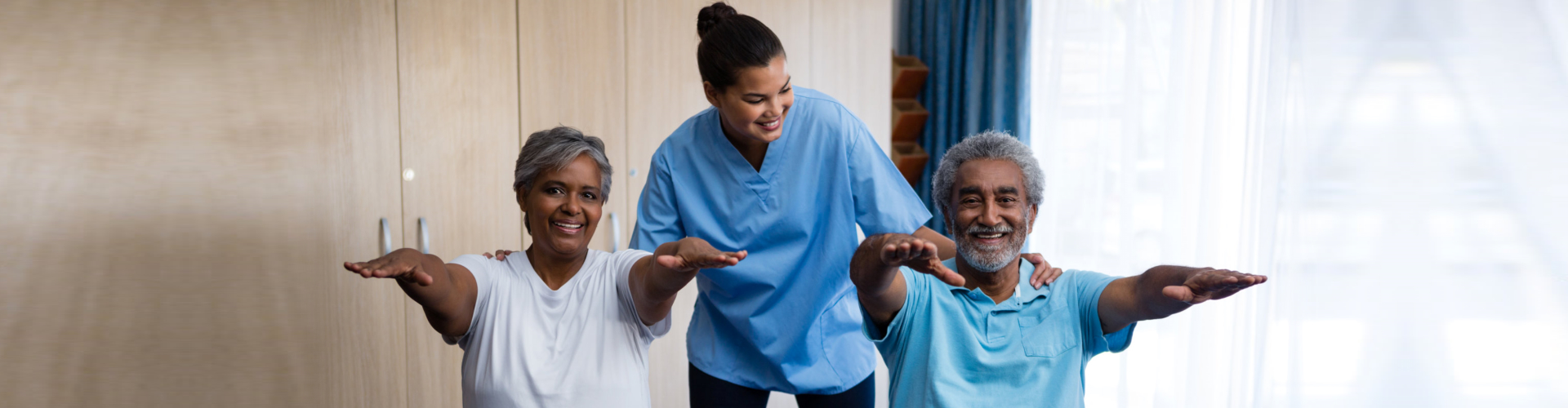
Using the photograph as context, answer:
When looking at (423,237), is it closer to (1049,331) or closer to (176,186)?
(176,186)

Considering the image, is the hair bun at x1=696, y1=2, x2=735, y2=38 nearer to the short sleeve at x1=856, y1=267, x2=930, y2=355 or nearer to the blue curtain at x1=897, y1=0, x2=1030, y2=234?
the short sleeve at x1=856, y1=267, x2=930, y2=355

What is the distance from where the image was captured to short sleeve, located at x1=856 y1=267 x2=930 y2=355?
148 cm

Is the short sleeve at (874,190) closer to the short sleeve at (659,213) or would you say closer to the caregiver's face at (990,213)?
the caregiver's face at (990,213)

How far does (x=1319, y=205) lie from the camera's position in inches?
85.2

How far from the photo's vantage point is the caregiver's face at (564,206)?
1.45 meters

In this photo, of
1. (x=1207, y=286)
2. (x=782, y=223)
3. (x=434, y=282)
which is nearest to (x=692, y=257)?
(x=434, y=282)

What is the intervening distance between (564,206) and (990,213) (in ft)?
2.26

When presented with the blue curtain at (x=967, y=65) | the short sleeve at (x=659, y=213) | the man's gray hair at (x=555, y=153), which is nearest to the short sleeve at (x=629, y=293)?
the man's gray hair at (x=555, y=153)

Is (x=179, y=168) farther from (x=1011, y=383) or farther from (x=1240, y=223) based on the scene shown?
(x=1240, y=223)

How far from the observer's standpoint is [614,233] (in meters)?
2.60

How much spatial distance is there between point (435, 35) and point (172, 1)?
0.57 m

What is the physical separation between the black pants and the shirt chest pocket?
439 millimetres

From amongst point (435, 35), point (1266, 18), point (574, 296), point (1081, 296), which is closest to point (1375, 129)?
point (1266, 18)

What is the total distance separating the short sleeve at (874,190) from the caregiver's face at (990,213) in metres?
0.20
